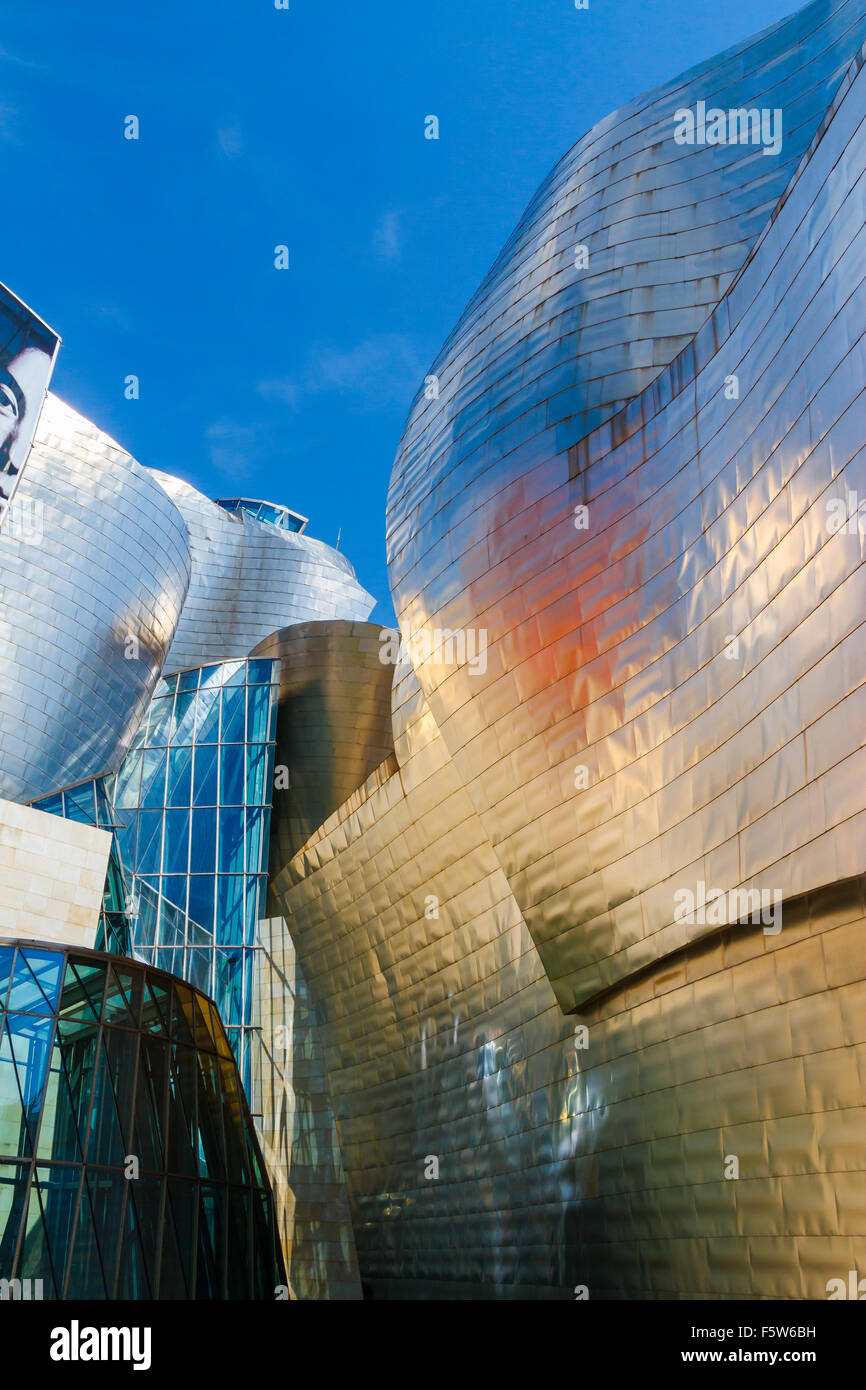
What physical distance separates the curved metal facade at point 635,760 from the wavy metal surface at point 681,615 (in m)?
0.05

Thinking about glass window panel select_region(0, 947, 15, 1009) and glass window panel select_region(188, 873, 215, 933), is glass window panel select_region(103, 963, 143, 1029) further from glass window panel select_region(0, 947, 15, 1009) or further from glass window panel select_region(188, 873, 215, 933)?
glass window panel select_region(188, 873, 215, 933)

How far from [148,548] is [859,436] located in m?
28.4

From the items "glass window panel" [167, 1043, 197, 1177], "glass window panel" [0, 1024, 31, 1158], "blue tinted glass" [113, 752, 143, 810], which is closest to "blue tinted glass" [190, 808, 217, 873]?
"blue tinted glass" [113, 752, 143, 810]

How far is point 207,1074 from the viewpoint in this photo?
16.2 meters

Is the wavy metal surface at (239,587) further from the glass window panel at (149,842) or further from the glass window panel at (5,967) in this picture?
the glass window panel at (5,967)

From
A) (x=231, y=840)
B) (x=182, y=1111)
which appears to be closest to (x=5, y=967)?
(x=182, y=1111)

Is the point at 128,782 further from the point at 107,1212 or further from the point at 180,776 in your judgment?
the point at 107,1212

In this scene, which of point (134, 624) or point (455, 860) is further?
point (134, 624)

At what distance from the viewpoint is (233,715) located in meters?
30.0

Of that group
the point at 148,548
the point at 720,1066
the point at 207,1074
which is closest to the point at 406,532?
the point at 207,1074

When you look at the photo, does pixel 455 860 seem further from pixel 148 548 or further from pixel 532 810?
pixel 148 548

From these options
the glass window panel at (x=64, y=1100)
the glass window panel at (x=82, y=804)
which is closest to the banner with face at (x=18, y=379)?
the glass window panel at (x=82, y=804)

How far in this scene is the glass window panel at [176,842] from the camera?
2842 centimetres

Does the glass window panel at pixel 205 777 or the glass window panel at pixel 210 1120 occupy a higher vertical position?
the glass window panel at pixel 205 777
